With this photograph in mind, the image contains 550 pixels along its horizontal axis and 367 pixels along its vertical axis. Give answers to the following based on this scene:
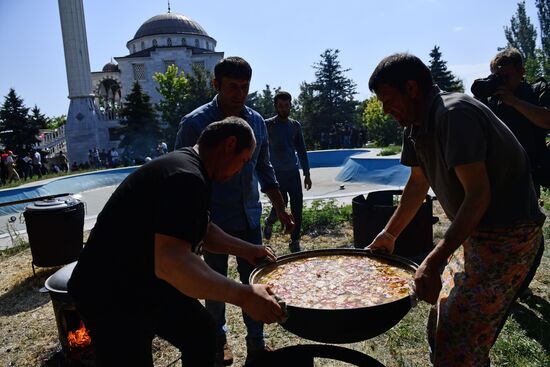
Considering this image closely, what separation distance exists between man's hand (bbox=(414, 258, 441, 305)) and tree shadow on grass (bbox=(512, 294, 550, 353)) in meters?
2.05

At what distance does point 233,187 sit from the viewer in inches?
136

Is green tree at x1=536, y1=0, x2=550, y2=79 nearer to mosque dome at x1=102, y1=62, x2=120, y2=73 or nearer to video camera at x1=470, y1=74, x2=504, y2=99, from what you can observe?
video camera at x1=470, y1=74, x2=504, y2=99

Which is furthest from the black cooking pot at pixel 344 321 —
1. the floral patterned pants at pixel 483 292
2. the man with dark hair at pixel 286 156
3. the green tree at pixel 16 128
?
the green tree at pixel 16 128

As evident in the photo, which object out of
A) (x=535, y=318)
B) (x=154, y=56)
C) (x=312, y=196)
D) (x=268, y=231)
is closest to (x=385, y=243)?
(x=535, y=318)

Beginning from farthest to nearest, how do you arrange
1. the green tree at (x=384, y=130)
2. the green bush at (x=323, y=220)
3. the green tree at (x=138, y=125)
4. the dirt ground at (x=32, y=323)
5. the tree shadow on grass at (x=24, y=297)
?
the green tree at (x=138, y=125), the green tree at (x=384, y=130), the green bush at (x=323, y=220), the tree shadow on grass at (x=24, y=297), the dirt ground at (x=32, y=323)

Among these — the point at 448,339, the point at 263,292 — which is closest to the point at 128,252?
the point at 263,292

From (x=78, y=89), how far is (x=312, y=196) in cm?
3572

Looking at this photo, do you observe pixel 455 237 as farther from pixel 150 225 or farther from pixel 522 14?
pixel 522 14

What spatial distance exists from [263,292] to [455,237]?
917 millimetres

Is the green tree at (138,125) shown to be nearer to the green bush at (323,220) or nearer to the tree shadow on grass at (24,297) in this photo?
the green bush at (323,220)

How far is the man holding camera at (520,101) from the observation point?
3375 mm

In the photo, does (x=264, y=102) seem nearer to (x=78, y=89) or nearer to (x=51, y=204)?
(x=78, y=89)

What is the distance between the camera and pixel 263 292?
1928 mm

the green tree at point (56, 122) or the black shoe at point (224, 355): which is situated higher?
the green tree at point (56, 122)
